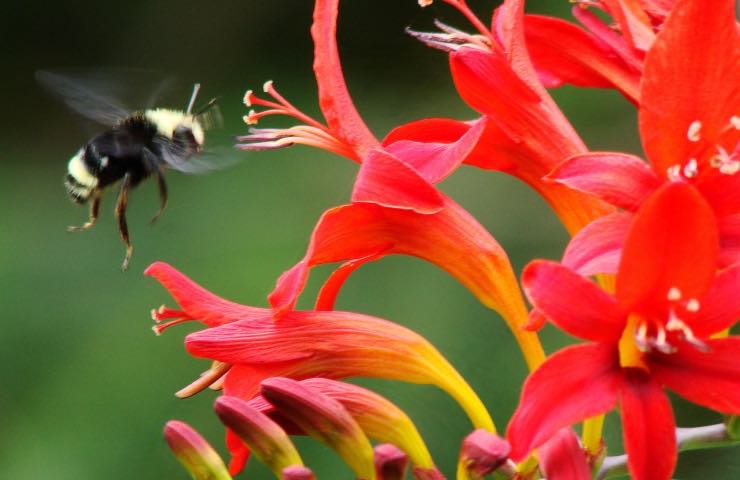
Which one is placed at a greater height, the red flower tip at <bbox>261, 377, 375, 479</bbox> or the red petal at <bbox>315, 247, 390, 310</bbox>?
the red petal at <bbox>315, 247, 390, 310</bbox>

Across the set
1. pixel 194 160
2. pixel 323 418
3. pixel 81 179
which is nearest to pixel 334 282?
pixel 323 418

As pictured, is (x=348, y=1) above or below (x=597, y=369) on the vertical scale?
above

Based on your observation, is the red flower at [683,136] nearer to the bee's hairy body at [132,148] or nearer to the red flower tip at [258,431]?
the red flower tip at [258,431]

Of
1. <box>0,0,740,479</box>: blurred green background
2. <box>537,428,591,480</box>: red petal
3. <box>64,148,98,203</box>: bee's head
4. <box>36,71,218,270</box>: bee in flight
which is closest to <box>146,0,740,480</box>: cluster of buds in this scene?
<box>537,428,591,480</box>: red petal

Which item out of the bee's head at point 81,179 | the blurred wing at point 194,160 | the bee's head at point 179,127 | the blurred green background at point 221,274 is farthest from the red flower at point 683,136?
the blurred green background at point 221,274

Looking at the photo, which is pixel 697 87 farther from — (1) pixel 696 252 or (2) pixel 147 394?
(2) pixel 147 394

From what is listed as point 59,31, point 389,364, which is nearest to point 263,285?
point 59,31

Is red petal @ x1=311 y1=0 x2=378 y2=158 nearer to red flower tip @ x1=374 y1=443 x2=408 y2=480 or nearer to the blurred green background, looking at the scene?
red flower tip @ x1=374 y1=443 x2=408 y2=480
